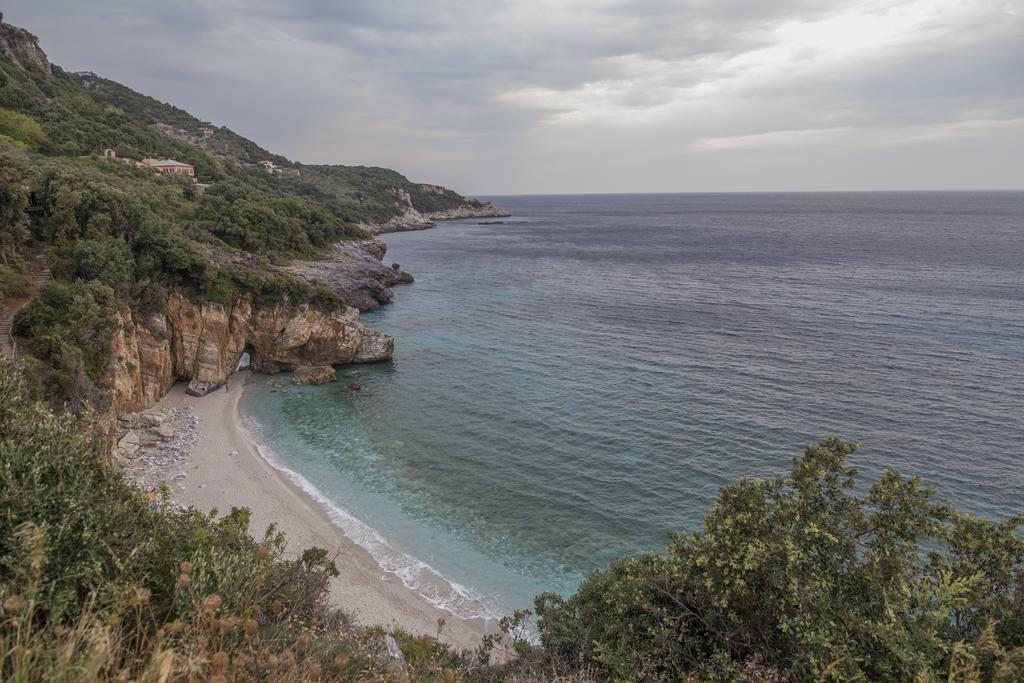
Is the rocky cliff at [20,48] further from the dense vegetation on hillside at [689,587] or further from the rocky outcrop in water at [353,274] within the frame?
the dense vegetation on hillside at [689,587]

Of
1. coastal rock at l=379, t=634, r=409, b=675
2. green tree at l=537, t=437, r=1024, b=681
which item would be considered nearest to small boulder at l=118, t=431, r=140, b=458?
coastal rock at l=379, t=634, r=409, b=675

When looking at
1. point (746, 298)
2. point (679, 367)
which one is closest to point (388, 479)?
point (679, 367)

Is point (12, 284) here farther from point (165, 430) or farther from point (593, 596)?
point (593, 596)

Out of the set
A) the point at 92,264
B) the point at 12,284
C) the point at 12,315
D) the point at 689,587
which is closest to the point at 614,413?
the point at 689,587

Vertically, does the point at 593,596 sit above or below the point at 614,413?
above

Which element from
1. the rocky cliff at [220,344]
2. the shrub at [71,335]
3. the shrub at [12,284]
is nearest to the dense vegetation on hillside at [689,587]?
the shrub at [71,335]

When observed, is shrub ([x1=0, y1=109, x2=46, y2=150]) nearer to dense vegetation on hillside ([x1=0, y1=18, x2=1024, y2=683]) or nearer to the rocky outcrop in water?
the rocky outcrop in water
